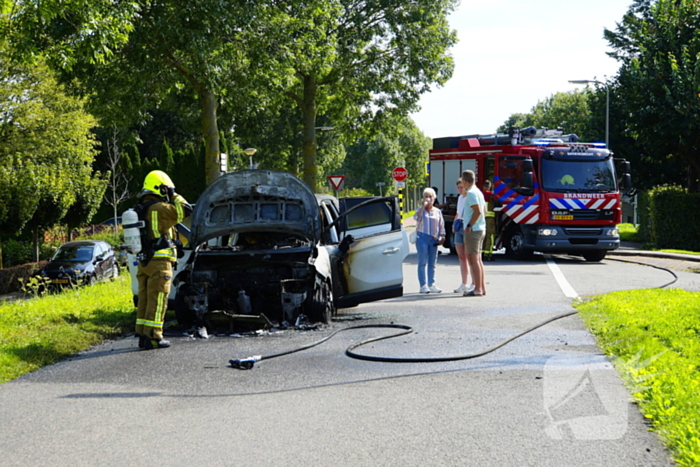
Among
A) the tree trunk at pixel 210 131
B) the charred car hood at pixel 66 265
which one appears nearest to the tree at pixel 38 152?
the charred car hood at pixel 66 265

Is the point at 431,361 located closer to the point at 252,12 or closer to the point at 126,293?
the point at 126,293

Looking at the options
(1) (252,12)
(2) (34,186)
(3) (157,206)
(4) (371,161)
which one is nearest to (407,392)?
(3) (157,206)

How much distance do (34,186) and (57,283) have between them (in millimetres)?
6206

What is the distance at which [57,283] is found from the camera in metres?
25.1

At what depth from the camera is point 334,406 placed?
582 cm

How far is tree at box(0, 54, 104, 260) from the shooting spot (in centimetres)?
2959

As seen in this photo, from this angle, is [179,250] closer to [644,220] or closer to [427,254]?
[427,254]

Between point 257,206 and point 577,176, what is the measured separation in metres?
11.5

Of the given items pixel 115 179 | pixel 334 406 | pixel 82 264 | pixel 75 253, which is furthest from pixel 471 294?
pixel 115 179

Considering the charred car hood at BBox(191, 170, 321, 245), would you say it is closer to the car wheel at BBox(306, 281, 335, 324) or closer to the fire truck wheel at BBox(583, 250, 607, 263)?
the car wheel at BBox(306, 281, 335, 324)

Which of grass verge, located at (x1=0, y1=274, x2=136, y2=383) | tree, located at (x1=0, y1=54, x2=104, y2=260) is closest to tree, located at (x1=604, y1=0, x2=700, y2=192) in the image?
grass verge, located at (x1=0, y1=274, x2=136, y2=383)

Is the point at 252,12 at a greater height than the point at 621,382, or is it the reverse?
the point at 252,12

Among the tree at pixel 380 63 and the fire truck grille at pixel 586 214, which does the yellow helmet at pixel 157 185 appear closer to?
the fire truck grille at pixel 586 214

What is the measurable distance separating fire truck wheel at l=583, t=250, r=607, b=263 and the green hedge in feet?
21.8
